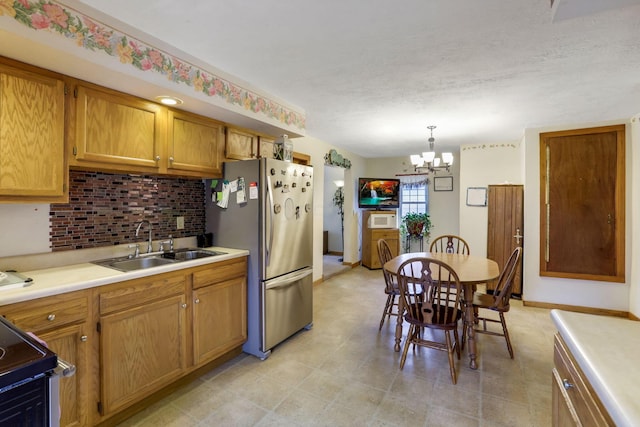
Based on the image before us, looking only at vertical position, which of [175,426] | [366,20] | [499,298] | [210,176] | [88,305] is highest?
[366,20]

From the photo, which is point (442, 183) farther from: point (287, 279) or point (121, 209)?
point (121, 209)

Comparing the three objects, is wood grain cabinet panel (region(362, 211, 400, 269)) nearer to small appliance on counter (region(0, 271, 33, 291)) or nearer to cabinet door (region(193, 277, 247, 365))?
cabinet door (region(193, 277, 247, 365))

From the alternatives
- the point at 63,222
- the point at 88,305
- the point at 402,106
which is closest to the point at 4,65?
the point at 63,222

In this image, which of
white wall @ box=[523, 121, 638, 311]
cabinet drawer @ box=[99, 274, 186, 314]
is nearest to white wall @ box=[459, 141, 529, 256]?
white wall @ box=[523, 121, 638, 311]

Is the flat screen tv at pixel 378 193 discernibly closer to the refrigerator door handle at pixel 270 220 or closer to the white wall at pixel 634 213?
the white wall at pixel 634 213

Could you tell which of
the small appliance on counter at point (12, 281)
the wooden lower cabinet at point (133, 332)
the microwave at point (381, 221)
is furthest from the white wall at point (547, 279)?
the small appliance on counter at point (12, 281)

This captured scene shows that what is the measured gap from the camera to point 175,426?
72.3 inches

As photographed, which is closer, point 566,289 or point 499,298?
point 499,298

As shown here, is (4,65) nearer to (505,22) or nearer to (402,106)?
(505,22)

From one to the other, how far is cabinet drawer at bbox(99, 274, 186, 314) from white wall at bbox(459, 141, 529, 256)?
14.5ft

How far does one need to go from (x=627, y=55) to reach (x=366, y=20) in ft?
6.26

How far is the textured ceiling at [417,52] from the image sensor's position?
1.67m

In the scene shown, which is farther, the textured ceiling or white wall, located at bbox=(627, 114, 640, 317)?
white wall, located at bbox=(627, 114, 640, 317)

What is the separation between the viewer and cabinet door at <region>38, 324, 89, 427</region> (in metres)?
1.58
